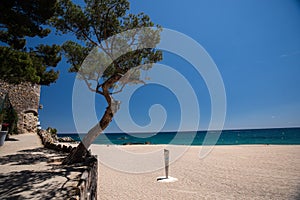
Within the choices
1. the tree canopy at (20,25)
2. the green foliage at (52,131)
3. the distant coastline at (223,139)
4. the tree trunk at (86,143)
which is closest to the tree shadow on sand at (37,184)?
the tree trunk at (86,143)

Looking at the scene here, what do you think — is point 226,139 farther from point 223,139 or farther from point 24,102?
point 24,102

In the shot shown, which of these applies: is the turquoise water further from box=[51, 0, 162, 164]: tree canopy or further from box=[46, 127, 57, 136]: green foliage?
box=[46, 127, 57, 136]: green foliage

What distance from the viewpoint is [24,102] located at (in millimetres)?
18656

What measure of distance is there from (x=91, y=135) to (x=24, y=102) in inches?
651

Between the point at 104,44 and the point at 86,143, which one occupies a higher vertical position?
the point at 104,44

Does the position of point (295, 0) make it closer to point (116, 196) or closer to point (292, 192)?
point (292, 192)

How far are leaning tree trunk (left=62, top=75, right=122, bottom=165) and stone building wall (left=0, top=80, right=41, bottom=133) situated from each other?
1559 centimetres

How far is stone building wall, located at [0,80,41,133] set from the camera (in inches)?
699

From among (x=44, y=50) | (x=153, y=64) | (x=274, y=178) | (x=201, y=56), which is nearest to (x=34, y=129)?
(x=44, y=50)

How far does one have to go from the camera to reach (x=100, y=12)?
618 cm

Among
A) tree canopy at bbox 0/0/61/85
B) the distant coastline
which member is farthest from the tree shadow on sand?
the distant coastline

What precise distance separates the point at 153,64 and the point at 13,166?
6398mm

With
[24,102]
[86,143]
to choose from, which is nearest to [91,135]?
[86,143]

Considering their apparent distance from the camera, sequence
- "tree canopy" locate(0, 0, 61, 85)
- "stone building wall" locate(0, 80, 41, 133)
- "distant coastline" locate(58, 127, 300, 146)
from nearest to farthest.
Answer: "tree canopy" locate(0, 0, 61, 85)
"stone building wall" locate(0, 80, 41, 133)
"distant coastline" locate(58, 127, 300, 146)
